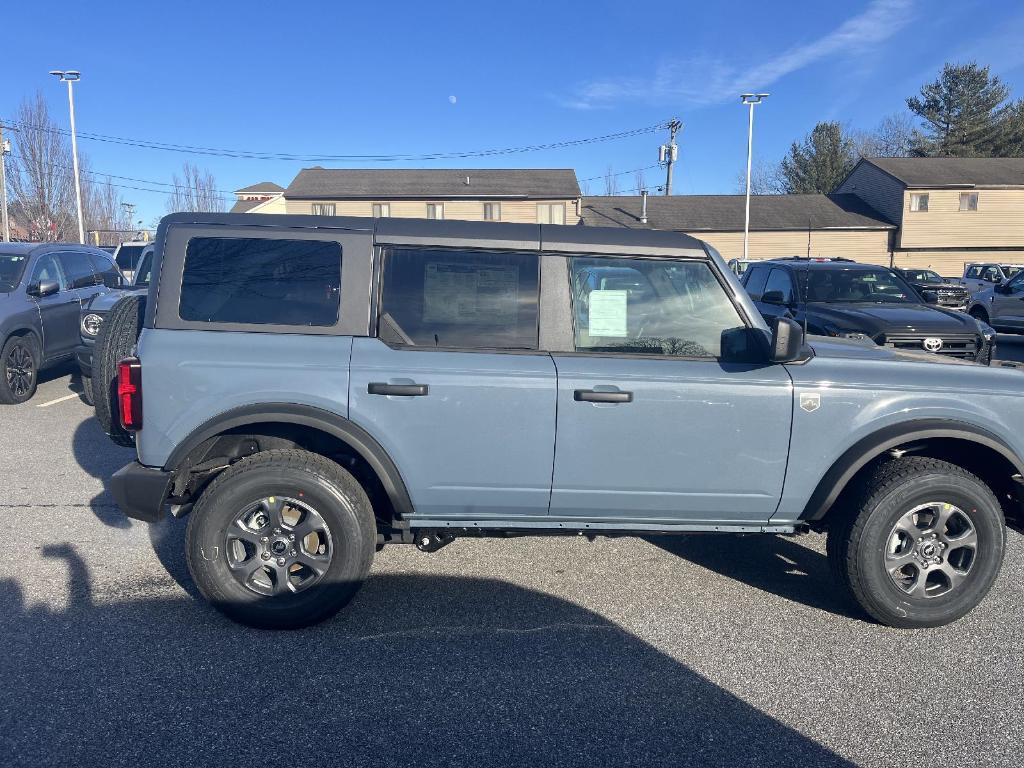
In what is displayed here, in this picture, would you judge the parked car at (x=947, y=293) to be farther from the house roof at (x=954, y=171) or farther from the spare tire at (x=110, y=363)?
the house roof at (x=954, y=171)

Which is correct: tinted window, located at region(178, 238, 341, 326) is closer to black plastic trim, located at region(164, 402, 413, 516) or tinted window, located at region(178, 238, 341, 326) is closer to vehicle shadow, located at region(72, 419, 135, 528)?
black plastic trim, located at region(164, 402, 413, 516)

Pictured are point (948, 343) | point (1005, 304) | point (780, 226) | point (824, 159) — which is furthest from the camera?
point (824, 159)

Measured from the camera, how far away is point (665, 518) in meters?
3.77

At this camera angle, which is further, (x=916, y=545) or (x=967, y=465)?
(x=967, y=465)

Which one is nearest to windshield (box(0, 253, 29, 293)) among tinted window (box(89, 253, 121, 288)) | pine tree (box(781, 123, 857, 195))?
tinted window (box(89, 253, 121, 288))

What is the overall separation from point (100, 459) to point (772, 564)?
5648mm

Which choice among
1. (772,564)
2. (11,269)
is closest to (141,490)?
(772,564)

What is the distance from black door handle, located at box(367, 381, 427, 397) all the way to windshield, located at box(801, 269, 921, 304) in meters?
7.21

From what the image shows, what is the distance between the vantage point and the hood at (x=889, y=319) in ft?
26.4

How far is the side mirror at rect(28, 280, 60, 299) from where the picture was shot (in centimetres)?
904

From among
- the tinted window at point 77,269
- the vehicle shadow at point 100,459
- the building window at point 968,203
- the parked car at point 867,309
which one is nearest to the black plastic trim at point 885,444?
the parked car at point 867,309

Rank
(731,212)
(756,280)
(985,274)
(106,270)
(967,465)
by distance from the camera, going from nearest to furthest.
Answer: (967,465), (106,270), (756,280), (985,274), (731,212)

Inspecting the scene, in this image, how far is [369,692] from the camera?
315cm

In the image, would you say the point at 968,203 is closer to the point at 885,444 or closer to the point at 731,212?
the point at 731,212
